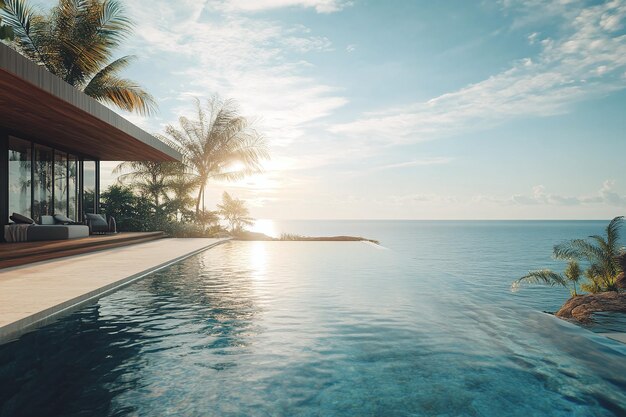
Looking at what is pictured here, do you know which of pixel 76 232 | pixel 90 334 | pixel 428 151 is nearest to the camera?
pixel 90 334

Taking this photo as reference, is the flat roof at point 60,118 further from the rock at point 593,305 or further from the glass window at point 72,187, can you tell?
the rock at point 593,305

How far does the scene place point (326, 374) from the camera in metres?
3.69

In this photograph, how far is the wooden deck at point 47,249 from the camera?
8.91m

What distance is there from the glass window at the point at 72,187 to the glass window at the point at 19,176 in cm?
269

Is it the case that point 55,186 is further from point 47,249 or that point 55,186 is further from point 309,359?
point 309,359

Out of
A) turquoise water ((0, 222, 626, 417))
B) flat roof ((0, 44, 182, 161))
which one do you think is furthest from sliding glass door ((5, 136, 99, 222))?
turquoise water ((0, 222, 626, 417))

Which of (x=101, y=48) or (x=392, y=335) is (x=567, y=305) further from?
(x=101, y=48)

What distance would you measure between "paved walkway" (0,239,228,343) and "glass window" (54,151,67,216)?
15.9ft

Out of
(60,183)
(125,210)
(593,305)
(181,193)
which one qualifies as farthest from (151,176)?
(593,305)

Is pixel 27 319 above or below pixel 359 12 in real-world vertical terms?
below

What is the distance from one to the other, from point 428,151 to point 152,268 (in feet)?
95.4

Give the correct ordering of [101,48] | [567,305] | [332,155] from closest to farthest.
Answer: [567,305], [101,48], [332,155]

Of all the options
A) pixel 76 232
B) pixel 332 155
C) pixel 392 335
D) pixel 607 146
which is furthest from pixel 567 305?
pixel 607 146

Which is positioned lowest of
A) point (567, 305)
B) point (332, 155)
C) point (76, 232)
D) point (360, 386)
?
point (567, 305)
